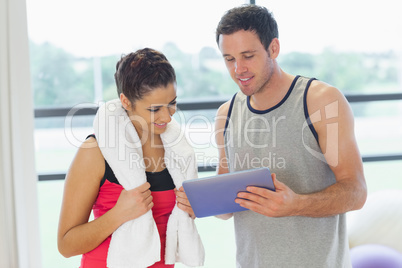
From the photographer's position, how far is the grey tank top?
4.86ft

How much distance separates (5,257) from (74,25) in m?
2.98

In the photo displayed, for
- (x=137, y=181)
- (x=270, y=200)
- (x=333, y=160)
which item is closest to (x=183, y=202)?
(x=137, y=181)

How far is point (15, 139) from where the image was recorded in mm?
2674

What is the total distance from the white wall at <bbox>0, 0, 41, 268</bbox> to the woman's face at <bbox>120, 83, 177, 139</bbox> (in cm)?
149

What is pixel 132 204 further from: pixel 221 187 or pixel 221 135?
pixel 221 135

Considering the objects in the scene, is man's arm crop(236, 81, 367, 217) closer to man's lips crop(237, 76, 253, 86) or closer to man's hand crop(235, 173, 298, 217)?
man's hand crop(235, 173, 298, 217)

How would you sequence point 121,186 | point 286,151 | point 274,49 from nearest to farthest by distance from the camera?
point 121,186 → point 286,151 → point 274,49

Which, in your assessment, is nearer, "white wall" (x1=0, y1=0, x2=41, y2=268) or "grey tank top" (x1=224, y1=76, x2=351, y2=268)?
"grey tank top" (x1=224, y1=76, x2=351, y2=268)

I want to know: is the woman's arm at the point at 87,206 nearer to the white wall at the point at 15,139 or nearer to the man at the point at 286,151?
the man at the point at 286,151

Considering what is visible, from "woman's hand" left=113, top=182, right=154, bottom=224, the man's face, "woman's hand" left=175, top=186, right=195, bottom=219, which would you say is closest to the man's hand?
"woman's hand" left=175, top=186, right=195, bottom=219

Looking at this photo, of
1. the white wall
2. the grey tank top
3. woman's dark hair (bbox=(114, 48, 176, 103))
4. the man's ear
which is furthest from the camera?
the white wall

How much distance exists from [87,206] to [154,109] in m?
0.36

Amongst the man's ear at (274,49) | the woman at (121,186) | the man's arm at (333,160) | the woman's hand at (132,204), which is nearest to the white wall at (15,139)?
the woman at (121,186)

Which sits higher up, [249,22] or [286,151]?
[249,22]
